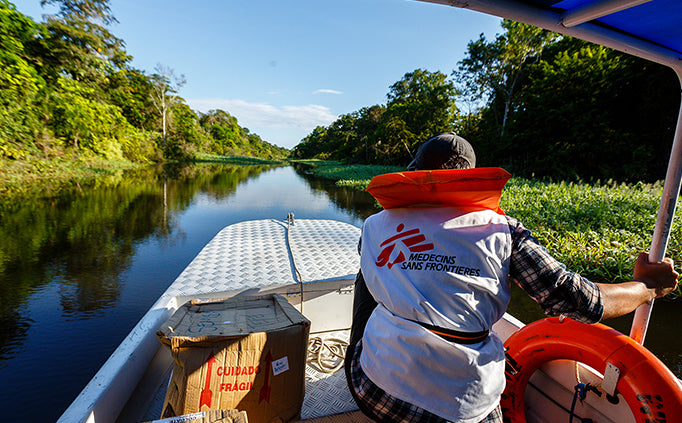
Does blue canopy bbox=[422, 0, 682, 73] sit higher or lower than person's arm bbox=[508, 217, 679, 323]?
higher

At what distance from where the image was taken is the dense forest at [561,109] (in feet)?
34.0

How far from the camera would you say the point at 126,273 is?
453 cm

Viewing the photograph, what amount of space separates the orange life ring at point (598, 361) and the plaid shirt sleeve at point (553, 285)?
53 cm

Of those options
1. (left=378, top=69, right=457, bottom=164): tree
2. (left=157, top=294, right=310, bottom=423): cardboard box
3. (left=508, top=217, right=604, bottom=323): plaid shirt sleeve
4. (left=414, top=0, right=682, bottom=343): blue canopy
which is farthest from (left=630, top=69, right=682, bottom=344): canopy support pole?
(left=378, top=69, right=457, bottom=164): tree

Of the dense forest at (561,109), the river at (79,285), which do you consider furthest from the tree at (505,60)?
the river at (79,285)

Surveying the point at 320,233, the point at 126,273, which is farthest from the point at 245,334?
the point at 126,273

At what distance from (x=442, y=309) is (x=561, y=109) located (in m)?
15.9

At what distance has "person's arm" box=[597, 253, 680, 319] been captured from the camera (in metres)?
0.85

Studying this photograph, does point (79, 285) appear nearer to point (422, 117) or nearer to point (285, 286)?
point (285, 286)

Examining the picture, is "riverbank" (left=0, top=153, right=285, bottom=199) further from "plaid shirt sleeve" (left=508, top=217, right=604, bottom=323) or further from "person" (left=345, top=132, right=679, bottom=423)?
"plaid shirt sleeve" (left=508, top=217, right=604, bottom=323)

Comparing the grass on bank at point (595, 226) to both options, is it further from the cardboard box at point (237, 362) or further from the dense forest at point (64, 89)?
the dense forest at point (64, 89)

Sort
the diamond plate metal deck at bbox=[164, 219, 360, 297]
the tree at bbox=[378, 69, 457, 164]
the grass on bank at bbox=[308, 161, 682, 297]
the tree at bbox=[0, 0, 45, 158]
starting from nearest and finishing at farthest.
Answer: the diamond plate metal deck at bbox=[164, 219, 360, 297], the grass on bank at bbox=[308, 161, 682, 297], the tree at bbox=[0, 0, 45, 158], the tree at bbox=[378, 69, 457, 164]

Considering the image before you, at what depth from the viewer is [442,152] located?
3.07 feet

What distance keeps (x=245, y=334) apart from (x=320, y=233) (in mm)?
2167
